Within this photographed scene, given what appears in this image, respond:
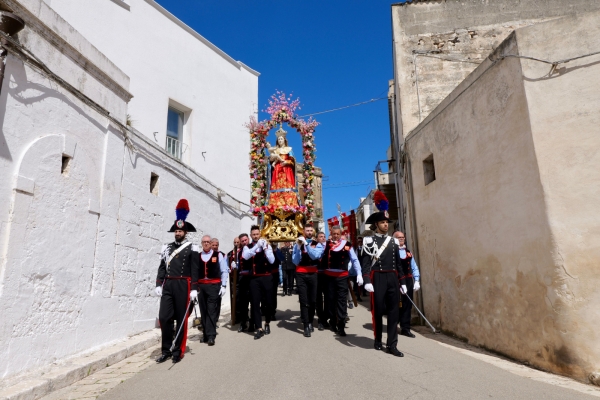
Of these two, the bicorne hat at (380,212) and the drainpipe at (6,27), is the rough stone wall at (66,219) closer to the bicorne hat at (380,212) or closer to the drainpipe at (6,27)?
the drainpipe at (6,27)

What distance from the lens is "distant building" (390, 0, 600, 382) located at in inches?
196

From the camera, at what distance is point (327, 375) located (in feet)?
14.8

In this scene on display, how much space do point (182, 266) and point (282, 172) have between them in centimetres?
583

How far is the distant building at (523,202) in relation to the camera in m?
4.98

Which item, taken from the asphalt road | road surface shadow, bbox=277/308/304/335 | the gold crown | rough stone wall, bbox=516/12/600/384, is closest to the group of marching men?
road surface shadow, bbox=277/308/304/335

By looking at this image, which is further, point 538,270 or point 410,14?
point 410,14

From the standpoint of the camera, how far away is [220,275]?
7.06 metres

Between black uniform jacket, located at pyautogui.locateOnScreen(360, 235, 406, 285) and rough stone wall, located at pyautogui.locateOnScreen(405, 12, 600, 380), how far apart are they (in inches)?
59.0

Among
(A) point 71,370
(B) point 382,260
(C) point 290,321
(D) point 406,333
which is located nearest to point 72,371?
(A) point 71,370

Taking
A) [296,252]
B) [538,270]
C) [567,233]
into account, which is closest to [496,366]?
[538,270]

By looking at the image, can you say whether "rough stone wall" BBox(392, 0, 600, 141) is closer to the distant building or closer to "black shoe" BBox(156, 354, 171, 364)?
the distant building

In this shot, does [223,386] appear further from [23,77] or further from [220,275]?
[23,77]

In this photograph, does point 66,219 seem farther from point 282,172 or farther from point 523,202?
point 282,172

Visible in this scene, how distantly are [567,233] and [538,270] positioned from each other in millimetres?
592
